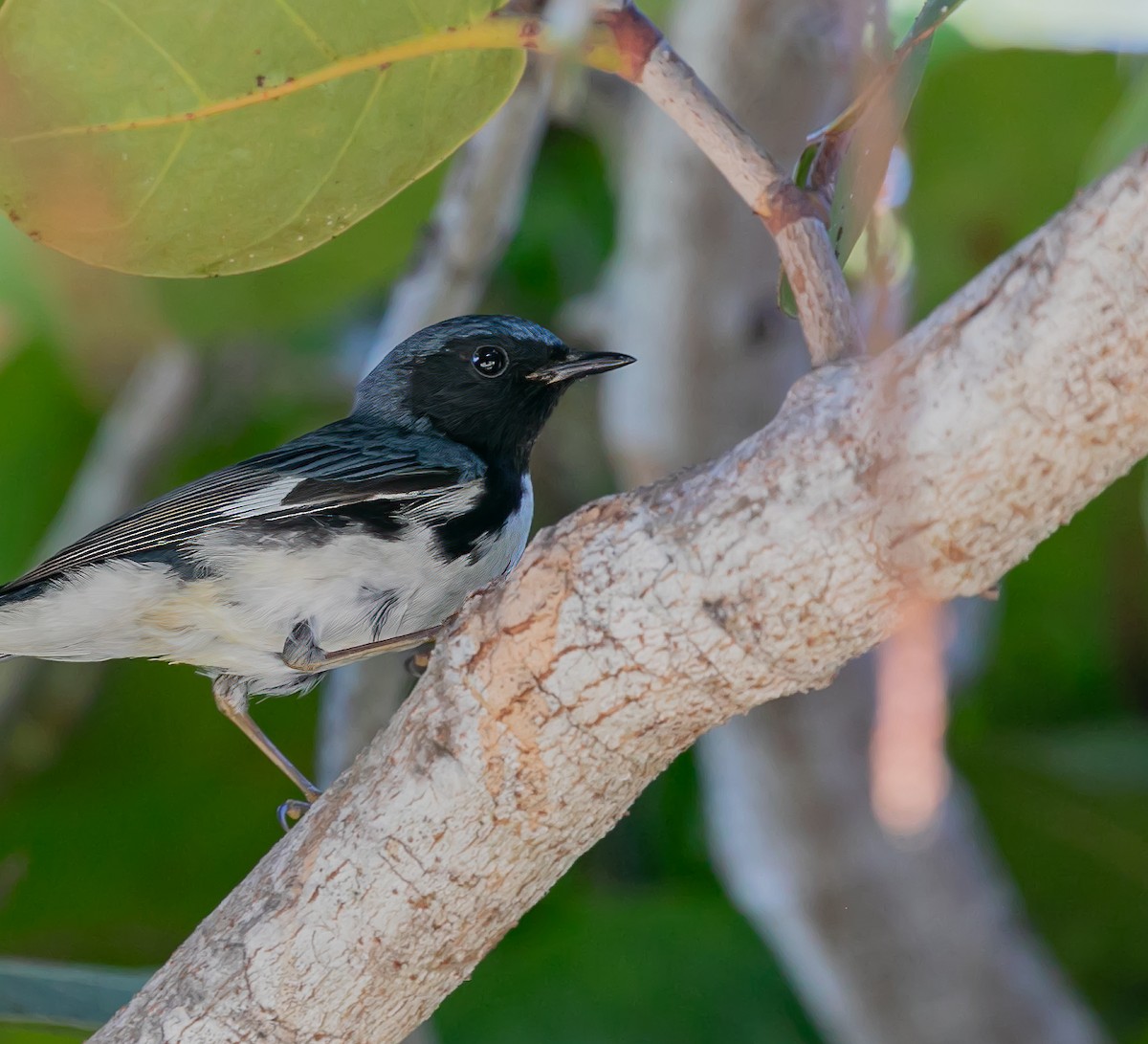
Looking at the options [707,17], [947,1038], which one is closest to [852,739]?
[947,1038]

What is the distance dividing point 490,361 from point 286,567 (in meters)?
0.88

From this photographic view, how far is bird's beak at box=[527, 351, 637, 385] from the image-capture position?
332 centimetres

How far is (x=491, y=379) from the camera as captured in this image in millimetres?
3650

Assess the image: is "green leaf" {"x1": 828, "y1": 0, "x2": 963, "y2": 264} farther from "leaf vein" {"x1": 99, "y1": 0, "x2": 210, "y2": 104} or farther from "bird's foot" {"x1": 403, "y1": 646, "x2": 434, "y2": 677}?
"bird's foot" {"x1": 403, "y1": 646, "x2": 434, "y2": 677}

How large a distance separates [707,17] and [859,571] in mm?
2364

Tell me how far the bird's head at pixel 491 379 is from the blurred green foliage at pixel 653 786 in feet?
2.39

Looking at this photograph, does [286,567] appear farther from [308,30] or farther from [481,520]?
[308,30]

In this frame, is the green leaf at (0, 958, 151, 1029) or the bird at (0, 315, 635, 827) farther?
the bird at (0, 315, 635, 827)

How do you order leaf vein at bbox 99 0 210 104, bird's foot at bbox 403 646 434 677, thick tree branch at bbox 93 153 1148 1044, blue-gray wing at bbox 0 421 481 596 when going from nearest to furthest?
thick tree branch at bbox 93 153 1148 1044 < leaf vein at bbox 99 0 210 104 < bird's foot at bbox 403 646 434 677 < blue-gray wing at bbox 0 421 481 596

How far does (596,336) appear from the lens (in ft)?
15.7

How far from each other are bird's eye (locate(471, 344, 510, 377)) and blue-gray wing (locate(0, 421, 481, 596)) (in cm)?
43

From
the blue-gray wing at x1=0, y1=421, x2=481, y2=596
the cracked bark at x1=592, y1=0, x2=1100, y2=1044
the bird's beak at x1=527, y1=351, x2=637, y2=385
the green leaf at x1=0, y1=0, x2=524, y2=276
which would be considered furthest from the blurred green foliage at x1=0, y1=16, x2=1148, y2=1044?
the green leaf at x1=0, y1=0, x2=524, y2=276

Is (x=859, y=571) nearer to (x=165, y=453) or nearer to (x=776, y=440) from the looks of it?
(x=776, y=440)

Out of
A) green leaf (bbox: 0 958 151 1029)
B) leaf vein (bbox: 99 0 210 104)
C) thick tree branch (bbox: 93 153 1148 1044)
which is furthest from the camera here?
green leaf (bbox: 0 958 151 1029)
